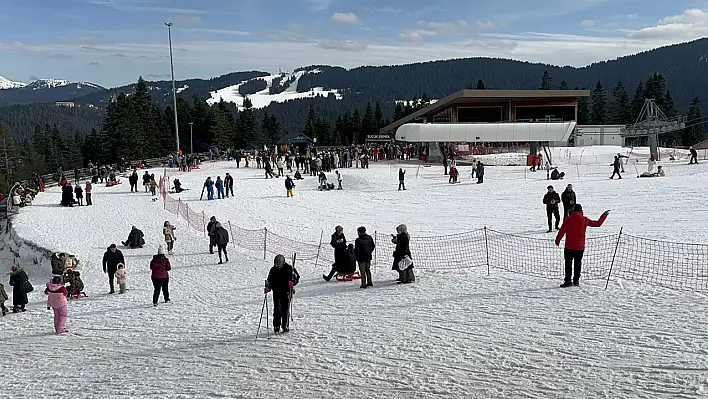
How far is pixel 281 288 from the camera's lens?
8719mm

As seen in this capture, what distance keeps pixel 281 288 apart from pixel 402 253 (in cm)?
333

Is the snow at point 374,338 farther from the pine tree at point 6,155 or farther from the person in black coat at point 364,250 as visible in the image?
the pine tree at point 6,155

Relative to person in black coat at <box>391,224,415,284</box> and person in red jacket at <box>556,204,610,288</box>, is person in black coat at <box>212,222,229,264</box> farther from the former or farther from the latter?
person in red jacket at <box>556,204,610,288</box>

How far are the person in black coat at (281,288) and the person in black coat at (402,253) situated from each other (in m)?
2.99

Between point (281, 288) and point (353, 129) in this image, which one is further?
point (353, 129)

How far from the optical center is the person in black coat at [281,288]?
8617mm

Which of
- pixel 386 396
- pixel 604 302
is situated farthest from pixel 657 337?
pixel 386 396

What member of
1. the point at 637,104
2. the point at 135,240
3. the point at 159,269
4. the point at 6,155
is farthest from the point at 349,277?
the point at 637,104

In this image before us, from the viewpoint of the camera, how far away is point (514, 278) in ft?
37.1

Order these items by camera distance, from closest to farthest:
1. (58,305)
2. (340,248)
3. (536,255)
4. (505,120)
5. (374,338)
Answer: (374,338) < (58,305) < (340,248) < (536,255) < (505,120)

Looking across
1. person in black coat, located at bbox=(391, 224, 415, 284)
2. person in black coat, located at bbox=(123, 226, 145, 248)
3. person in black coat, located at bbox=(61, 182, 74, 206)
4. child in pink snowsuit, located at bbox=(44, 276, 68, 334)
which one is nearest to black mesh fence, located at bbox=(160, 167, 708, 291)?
person in black coat, located at bbox=(391, 224, 415, 284)

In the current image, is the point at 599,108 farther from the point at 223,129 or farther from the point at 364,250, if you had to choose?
the point at 364,250

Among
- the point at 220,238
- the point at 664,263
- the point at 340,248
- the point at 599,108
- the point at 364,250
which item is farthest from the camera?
the point at 599,108

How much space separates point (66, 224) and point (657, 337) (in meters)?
21.5
